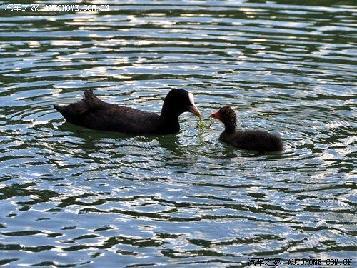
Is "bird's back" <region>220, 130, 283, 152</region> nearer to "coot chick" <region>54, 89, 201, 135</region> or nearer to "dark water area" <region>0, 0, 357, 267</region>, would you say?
"dark water area" <region>0, 0, 357, 267</region>

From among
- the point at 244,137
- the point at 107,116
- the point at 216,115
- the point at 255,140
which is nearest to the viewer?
the point at 255,140

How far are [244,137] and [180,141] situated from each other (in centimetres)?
111

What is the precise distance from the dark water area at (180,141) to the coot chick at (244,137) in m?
0.16

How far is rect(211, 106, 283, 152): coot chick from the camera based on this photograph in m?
15.2

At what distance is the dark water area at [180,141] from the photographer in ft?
39.3

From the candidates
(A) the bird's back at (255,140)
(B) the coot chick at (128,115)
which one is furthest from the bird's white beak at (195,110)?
(A) the bird's back at (255,140)

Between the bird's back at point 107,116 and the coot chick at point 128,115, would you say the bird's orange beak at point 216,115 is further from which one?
the bird's back at point 107,116

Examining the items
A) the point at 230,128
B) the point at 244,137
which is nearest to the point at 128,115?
the point at 230,128

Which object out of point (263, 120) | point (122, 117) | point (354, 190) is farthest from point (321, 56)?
point (354, 190)

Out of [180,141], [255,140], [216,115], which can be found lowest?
[180,141]

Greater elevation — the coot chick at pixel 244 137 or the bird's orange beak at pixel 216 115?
the bird's orange beak at pixel 216 115

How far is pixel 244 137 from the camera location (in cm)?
1561

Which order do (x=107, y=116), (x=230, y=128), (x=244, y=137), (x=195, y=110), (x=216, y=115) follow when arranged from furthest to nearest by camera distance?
(x=107, y=116) → (x=195, y=110) → (x=216, y=115) → (x=230, y=128) → (x=244, y=137)

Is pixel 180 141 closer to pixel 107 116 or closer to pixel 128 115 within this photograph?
pixel 128 115
